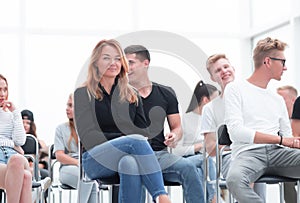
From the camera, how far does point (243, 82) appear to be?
3.16 meters

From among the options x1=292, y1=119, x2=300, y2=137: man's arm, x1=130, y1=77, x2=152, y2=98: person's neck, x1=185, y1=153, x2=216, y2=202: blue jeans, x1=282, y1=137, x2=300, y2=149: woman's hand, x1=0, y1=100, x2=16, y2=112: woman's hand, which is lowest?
x1=185, y1=153, x2=216, y2=202: blue jeans

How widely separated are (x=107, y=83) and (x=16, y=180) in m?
0.70

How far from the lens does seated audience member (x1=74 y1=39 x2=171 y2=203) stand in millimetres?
2735

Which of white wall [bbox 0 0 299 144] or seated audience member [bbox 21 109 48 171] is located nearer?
seated audience member [bbox 21 109 48 171]

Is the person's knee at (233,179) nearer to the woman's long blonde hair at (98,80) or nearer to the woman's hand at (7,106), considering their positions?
the woman's long blonde hair at (98,80)

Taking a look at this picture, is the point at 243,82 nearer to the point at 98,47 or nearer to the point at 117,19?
the point at 98,47

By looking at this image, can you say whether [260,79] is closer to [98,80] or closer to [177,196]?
[98,80]

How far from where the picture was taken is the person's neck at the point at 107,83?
3051mm

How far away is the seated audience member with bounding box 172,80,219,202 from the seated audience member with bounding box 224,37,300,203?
647 mm

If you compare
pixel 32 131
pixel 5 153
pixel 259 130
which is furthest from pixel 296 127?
pixel 32 131

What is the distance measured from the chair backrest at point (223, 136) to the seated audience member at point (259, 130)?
0.58ft

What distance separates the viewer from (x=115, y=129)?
2.94 m

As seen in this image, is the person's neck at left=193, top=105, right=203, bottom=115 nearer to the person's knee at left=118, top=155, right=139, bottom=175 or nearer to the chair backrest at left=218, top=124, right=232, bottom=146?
the chair backrest at left=218, top=124, right=232, bottom=146

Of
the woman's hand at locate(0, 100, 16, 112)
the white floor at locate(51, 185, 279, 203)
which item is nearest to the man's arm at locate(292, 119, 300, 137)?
the woman's hand at locate(0, 100, 16, 112)
